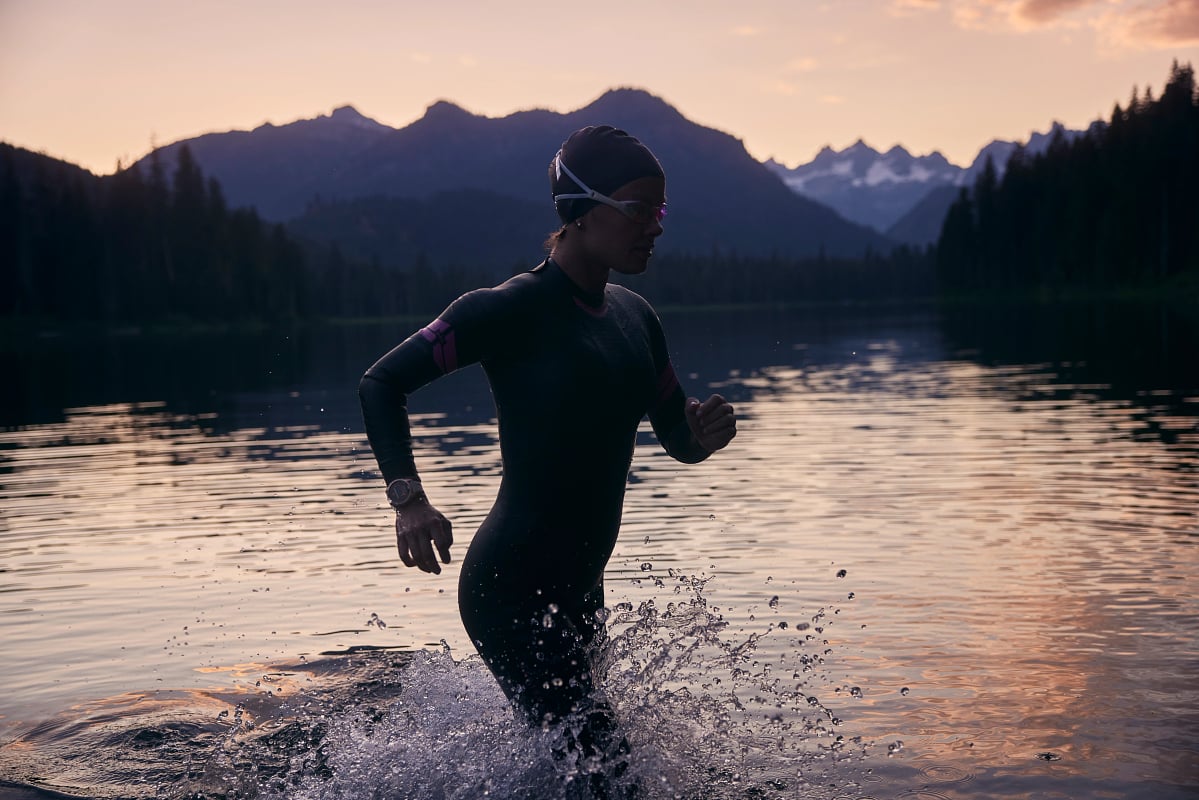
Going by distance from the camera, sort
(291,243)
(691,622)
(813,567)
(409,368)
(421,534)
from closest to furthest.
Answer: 1. (421,534)
2. (409,368)
3. (691,622)
4. (813,567)
5. (291,243)

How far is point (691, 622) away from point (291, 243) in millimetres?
193552

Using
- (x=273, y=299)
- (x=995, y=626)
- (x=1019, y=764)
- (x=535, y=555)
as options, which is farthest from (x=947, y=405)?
(x=273, y=299)

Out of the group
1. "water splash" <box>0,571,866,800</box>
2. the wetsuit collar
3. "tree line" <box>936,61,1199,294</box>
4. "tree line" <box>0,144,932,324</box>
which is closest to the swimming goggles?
the wetsuit collar

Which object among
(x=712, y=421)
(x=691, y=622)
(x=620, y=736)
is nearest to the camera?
(x=712, y=421)

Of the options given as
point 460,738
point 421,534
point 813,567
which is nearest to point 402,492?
point 421,534

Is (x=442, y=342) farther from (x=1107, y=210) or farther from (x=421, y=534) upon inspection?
(x=1107, y=210)

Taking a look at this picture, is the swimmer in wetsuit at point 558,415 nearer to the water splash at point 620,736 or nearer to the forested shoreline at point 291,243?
the water splash at point 620,736

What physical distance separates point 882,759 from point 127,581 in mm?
9026

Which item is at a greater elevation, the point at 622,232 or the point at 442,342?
the point at 622,232

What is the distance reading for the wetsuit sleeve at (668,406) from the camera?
19.3ft

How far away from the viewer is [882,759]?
6930mm

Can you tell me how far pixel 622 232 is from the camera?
518cm

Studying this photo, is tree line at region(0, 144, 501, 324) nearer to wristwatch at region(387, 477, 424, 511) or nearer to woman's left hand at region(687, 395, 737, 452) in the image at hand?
wristwatch at region(387, 477, 424, 511)

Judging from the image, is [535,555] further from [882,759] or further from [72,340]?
[72,340]
